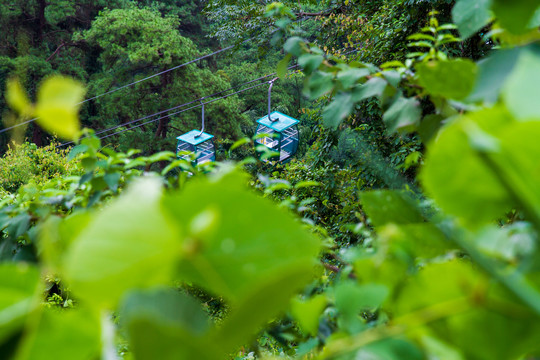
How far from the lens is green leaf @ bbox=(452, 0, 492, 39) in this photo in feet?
0.59

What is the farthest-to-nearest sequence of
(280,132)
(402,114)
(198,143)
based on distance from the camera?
(198,143) → (280,132) → (402,114)

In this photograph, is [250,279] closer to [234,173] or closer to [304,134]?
[234,173]

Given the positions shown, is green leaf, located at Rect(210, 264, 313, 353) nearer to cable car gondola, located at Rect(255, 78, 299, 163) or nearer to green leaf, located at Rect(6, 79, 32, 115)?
green leaf, located at Rect(6, 79, 32, 115)

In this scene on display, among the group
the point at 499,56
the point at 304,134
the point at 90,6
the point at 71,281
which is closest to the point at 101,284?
the point at 71,281

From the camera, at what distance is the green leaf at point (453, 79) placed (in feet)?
0.50

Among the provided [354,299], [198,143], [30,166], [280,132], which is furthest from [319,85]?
[30,166]

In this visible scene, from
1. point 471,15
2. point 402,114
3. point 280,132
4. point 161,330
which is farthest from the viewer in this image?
point 280,132

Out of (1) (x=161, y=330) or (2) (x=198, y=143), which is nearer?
(1) (x=161, y=330)

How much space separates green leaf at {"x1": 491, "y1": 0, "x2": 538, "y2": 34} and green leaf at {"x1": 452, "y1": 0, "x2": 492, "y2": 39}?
0.25 ft

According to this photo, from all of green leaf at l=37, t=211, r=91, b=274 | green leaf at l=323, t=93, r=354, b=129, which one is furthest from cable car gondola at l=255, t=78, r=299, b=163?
green leaf at l=37, t=211, r=91, b=274

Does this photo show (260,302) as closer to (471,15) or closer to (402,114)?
(471,15)

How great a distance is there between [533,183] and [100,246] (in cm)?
7

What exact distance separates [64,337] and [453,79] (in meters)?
0.15

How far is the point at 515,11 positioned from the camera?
0.35ft
